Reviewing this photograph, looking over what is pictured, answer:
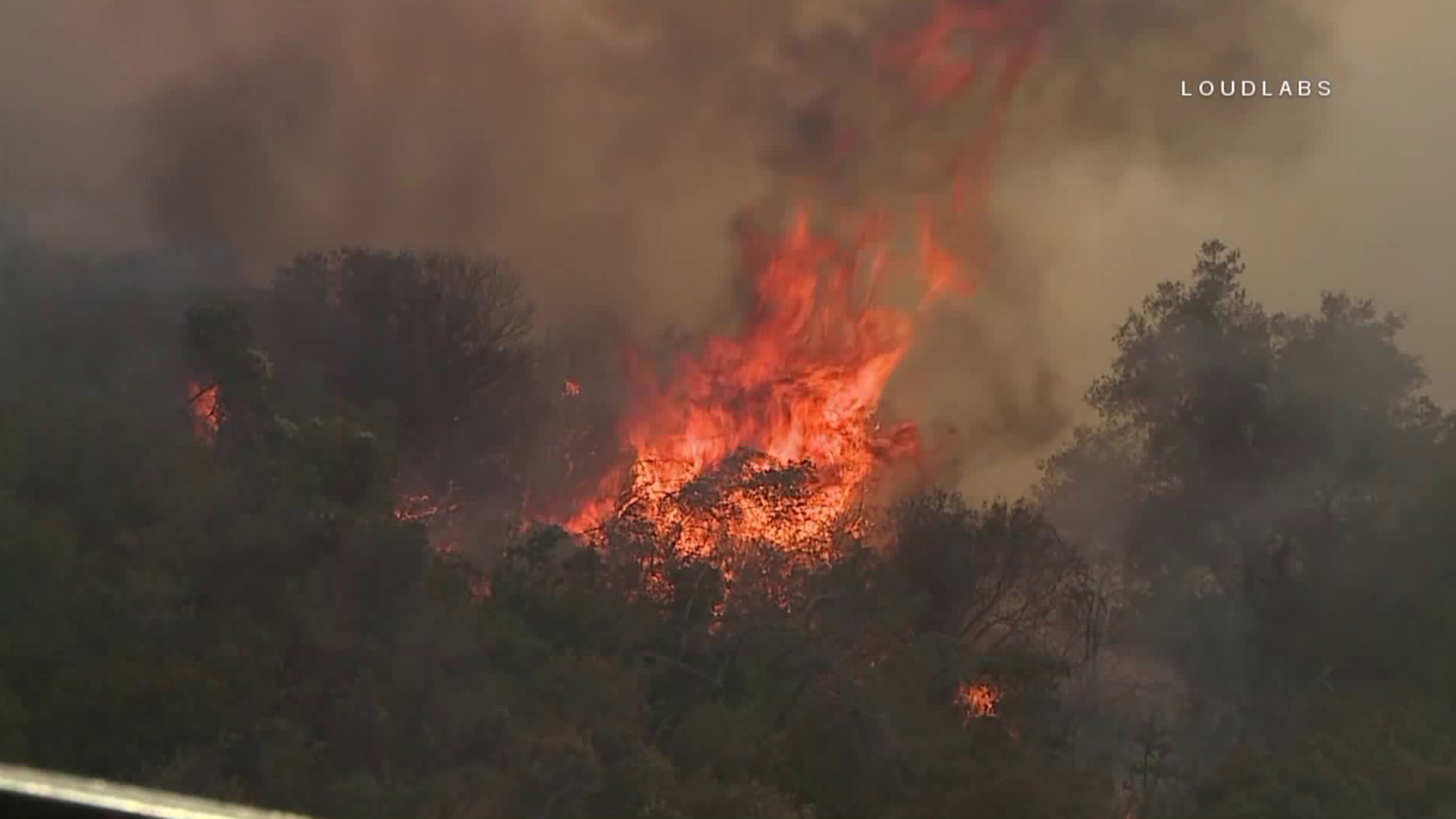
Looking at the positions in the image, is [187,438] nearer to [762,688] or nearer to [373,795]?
[373,795]

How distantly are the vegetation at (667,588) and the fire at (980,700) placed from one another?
0.02m

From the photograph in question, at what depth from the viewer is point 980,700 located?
25.3ft

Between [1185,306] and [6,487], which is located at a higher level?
[1185,306]

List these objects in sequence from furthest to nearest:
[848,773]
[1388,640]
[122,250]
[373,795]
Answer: [122,250]
[1388,640]
[848,773]
[373,795]

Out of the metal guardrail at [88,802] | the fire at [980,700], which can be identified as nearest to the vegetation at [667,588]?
the fire at [980,700]

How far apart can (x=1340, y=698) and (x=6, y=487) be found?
8.24 meters

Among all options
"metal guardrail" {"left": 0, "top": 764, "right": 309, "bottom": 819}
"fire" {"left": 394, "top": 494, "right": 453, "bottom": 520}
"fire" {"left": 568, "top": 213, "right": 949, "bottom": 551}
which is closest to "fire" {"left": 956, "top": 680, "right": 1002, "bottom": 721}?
"fire" {"left": 568, "top": 213, "right": 949, "bottom": 551}

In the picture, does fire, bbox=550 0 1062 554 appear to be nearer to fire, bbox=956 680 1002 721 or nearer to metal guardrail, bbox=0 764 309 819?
fire, bbox=956 680 1002 721

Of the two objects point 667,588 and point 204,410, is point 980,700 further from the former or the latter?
point 204,410

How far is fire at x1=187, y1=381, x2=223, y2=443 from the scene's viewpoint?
8.06m

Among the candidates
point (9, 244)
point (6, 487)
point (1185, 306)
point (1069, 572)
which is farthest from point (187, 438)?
point (1185, 306)

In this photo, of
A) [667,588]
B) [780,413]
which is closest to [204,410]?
[667,588]

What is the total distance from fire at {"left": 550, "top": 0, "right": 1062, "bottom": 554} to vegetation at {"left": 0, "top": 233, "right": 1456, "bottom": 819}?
0.29 meters

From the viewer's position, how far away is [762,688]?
7754 mm
